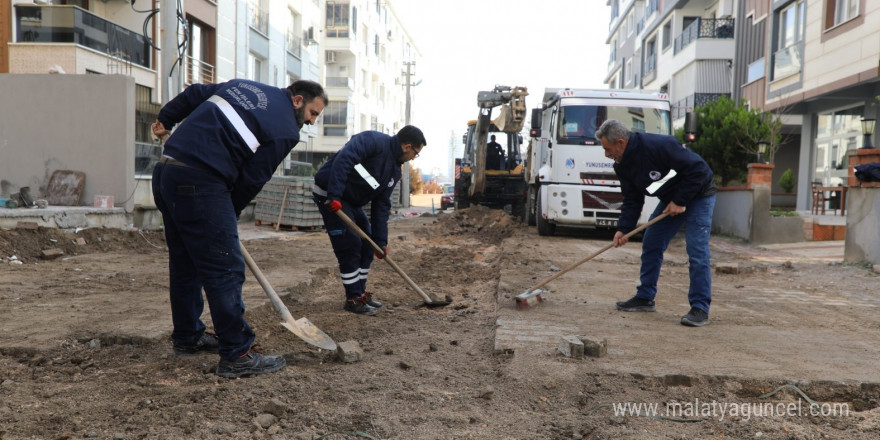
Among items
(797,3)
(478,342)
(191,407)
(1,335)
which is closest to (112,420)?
(191,407)

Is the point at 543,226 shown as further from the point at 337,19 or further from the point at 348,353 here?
the point at 337,19

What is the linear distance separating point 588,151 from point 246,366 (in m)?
9.23

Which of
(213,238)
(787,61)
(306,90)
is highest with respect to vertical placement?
(787,61)

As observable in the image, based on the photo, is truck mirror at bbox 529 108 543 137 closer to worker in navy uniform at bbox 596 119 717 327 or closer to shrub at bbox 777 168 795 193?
worker in navy uniform at bbox 596 119 717 327

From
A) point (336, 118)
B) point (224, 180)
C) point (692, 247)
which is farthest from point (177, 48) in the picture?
point (336, 118)

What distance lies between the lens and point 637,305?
5.39 meters

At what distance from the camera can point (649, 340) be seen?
4.29 m

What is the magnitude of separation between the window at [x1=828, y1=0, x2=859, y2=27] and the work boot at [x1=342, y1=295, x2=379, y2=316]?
1341 centimetres

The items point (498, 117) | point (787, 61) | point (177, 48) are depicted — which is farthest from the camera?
point (787, 61)

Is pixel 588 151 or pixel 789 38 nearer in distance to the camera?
pixel 588 151

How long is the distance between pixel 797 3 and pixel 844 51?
11.9 ft

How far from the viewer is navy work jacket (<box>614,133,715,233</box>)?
502cm

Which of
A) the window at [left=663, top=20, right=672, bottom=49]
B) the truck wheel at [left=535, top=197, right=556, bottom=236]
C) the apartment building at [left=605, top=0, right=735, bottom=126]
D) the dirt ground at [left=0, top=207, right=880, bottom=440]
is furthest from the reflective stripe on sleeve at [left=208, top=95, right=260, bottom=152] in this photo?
the window at [left=663, top=20, right=672, bottom=49]

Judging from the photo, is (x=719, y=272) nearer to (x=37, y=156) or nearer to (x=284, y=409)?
(x=284, y=409)
